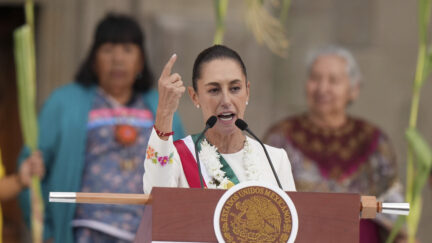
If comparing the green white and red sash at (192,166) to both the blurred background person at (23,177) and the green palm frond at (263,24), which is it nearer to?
the green palm frond at (263,24)

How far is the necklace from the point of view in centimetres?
287

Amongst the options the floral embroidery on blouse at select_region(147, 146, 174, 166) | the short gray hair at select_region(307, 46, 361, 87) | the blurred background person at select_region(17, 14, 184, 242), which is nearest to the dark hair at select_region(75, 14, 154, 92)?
the blurred background person at select_region(17, 14, 184, 242)

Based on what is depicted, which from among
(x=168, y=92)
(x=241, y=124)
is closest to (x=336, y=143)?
(x=241, y=124)

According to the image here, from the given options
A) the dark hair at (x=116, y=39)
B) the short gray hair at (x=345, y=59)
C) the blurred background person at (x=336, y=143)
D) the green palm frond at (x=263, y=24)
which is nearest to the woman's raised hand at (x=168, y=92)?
the green palm frond at (x=263, y=24)

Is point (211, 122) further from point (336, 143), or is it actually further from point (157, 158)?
point (336, 143)

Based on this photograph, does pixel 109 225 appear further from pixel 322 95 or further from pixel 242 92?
pixel 242 92

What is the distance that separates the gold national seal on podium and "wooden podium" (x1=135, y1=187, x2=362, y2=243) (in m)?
0.02

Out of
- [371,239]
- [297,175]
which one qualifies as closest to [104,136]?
[297,175]

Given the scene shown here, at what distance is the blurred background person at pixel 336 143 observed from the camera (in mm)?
5242

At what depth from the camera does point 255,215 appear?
2.68 metres

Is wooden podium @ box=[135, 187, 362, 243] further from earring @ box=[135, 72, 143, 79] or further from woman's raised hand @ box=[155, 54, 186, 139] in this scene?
earring @ box=[135, 72, 143, 79]

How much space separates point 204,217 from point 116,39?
7.76 ft

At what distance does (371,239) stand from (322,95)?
755 millimetres

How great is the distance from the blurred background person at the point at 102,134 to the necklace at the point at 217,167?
1795 mm
